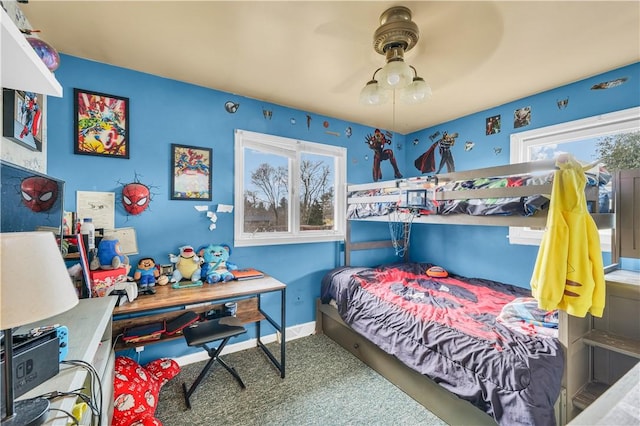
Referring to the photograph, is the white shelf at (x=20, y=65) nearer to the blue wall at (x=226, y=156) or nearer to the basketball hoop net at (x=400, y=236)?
the blue wall at (x=226, y=156)

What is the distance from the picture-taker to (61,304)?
23.9 inches

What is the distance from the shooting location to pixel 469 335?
5.26 ft

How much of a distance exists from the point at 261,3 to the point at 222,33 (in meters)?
0.39

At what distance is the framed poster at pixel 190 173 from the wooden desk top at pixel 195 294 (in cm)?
78

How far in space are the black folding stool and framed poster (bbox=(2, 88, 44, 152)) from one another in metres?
1.47

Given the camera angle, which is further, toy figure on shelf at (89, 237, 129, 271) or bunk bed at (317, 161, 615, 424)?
toy figure on shelf at (89, 237, 129, 271)

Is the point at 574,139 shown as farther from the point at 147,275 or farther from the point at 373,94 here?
the point at 147,275

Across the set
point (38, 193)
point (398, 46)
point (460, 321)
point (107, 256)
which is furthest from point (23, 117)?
point (460, 321)

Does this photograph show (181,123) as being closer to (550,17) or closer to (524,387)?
(550,17)

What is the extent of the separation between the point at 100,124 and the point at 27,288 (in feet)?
6.45

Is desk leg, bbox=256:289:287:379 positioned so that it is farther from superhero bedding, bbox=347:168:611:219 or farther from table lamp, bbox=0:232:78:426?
table lamp, bbox=0:232:78:426

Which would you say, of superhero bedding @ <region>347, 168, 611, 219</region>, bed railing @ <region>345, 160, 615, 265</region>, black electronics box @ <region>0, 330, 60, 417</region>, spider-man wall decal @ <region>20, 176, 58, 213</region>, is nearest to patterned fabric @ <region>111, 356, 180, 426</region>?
black electronics box @ <region>0, 330, 60, 417</region>

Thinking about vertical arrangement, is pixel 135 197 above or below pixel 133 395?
above

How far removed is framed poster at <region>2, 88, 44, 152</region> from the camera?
47.8 inches
